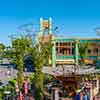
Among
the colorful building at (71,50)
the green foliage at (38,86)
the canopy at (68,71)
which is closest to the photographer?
the canopy at (68,71)

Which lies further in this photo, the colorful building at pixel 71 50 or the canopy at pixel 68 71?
the colorful building at pixel 71 50

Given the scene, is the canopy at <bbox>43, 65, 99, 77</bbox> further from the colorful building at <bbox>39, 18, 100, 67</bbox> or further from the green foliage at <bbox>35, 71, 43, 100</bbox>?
the colorful building at <bbox>39, 18, 100, 67</bbox>

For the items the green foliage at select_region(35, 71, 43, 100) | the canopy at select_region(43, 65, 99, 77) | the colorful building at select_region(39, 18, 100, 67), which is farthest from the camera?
the colorful building at select_region(39, 18, 100, 67)

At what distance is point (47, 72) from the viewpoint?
3073cm

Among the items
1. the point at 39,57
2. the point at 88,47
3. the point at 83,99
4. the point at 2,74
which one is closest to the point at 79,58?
the point at 88,47

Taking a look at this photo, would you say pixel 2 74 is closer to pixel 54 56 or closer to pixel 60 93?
pixel 54 56

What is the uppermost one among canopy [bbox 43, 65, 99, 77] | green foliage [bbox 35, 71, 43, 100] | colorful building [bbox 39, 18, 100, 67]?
colorful building [bbox 39, 18, 100, 67]

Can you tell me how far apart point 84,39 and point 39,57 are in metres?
31.3

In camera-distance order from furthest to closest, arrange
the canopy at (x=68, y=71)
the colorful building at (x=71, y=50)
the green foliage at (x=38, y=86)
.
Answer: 1. the colorful building at (x=71, y=50)
2. the green foliage at (x=38, y=86)
3. the canopy at (x=68, y=71)

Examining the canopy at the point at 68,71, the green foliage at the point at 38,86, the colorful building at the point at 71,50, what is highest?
the colorful building at the point at 71,50

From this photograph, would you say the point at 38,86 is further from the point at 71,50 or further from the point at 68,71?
the point at 71,50

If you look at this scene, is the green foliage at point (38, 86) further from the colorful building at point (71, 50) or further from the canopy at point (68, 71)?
the colorful building at point (71, 50)

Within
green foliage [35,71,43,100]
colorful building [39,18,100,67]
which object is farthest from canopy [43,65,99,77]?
colorful building [39,18,100,67]

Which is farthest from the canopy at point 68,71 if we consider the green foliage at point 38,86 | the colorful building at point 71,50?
the colorful building at point 71,50
